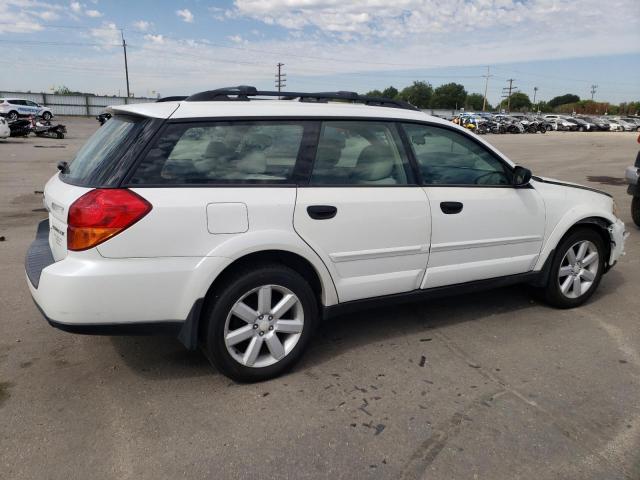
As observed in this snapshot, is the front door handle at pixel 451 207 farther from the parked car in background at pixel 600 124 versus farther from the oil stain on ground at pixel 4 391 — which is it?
the parked car in background at pixel 600 124

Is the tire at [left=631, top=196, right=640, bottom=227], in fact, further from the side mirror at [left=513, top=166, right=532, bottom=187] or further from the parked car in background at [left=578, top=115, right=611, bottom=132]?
the parked car in background at [left=578, top=115, right=611, bottom=132]

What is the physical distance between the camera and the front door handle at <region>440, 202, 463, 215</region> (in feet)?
12.1

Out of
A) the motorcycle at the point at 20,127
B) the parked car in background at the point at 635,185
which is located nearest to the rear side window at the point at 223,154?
the parked car in background at the point at 635,185

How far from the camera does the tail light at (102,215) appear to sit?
2.77 meters

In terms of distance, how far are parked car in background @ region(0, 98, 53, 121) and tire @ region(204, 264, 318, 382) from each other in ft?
120

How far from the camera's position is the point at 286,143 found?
130 inches

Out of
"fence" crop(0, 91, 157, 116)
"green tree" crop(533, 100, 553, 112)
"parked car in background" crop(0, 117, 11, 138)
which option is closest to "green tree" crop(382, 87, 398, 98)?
"green tree" crop(533, 100, 553, 112)

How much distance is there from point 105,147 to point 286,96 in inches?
49.0

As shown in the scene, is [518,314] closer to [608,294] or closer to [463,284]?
[463,284]

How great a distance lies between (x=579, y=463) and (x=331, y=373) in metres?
1.48

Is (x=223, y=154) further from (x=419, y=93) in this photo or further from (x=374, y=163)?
(x=419, y=93)

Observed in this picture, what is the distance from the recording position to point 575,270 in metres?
4.54

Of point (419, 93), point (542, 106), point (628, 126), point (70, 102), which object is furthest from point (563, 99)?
point (70, 102)

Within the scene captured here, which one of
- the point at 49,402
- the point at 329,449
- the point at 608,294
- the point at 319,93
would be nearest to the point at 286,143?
the point at 319,93
